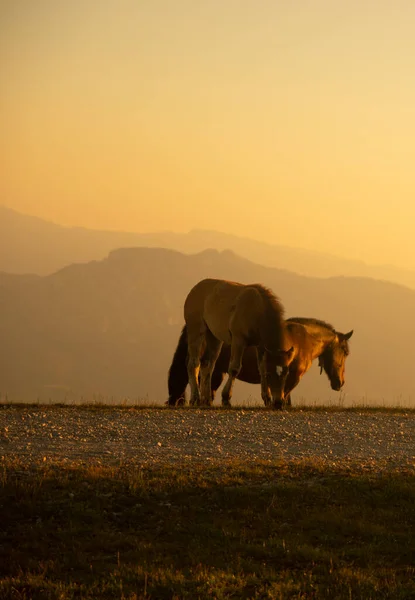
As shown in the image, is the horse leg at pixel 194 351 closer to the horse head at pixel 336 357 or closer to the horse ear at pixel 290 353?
the horse ear at pixel 290 353

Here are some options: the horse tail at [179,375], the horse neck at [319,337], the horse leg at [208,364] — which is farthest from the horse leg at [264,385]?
the horse tail at [179,375]

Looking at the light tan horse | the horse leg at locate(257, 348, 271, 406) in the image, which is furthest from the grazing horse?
the horse leg at locate(257, 348, 271, 406)

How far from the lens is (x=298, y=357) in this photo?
26.2 metres

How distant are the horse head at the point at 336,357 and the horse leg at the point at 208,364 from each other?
11.1 feet

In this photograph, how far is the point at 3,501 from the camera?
A: 40.2 feet

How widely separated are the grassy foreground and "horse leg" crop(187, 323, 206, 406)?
1252cm

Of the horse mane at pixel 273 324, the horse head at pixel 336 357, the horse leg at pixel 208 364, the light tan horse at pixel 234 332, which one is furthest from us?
the horse head at pixel 336 357

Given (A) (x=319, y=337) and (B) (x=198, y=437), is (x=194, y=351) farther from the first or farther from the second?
(B) (x=198, y=437)

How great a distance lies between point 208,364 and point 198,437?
9616mm

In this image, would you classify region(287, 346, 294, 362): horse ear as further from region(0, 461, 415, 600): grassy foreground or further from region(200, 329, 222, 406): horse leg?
region(0, 461, 415, 600): grassy foreground

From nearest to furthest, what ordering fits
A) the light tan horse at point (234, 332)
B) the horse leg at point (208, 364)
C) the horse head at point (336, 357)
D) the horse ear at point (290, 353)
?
the light tan horse at point (234, 332), the horse ear at point (290, 353), the horse leg at point (208, 364), the horse head at point (336, 357)

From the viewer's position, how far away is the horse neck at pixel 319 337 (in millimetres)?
27281

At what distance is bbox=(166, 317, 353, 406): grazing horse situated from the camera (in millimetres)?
26359

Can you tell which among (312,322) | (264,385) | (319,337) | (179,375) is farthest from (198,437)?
(312,322)
